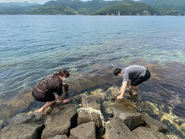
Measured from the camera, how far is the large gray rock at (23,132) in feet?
12.9

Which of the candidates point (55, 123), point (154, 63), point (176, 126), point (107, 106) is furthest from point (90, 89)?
point (154, 63)

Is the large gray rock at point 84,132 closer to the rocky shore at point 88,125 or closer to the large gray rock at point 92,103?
the rocky shore at point 88,125

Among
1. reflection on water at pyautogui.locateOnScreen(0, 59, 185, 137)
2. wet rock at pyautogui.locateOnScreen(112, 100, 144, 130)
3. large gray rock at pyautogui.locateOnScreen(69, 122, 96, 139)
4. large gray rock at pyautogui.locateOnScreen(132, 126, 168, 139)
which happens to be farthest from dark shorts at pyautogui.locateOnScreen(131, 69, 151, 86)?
large gray rock at pyautogui.locateOnScreen(69, 122, 96, 139)

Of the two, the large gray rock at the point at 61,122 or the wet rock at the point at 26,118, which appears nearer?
the large gray rock at the point at 61,122

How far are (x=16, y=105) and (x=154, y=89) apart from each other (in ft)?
29.7

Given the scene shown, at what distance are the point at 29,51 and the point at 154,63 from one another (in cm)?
1736

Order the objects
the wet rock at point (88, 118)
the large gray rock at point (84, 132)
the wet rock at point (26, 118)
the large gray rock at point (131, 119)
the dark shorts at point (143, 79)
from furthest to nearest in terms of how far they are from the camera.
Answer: the dark shorts at point (143, 79) < the wet rock at point (26, 118) < the wet rock at point (88, 118) < the large gray rock at point (131, 119) < the large gray rock at point (84, 132)

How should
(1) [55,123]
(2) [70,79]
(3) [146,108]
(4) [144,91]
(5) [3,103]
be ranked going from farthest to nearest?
(2) [70,79] < (4) [144,91] < (5) [3,103] < (3) [146,108] < (1) [55,123]

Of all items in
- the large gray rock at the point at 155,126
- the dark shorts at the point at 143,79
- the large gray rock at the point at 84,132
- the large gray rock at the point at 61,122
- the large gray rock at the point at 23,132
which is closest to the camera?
the large gray rock at the point at 84,132

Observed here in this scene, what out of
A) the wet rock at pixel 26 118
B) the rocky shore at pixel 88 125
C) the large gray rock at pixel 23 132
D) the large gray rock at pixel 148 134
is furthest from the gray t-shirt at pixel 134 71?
the wet rock at pixel 26 118

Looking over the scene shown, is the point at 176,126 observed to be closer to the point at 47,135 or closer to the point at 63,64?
the point at 47,135

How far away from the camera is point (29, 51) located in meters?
16.9

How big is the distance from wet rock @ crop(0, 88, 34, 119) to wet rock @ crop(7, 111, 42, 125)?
54cm

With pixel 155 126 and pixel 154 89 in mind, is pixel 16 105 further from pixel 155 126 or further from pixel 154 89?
pixel 154 89
